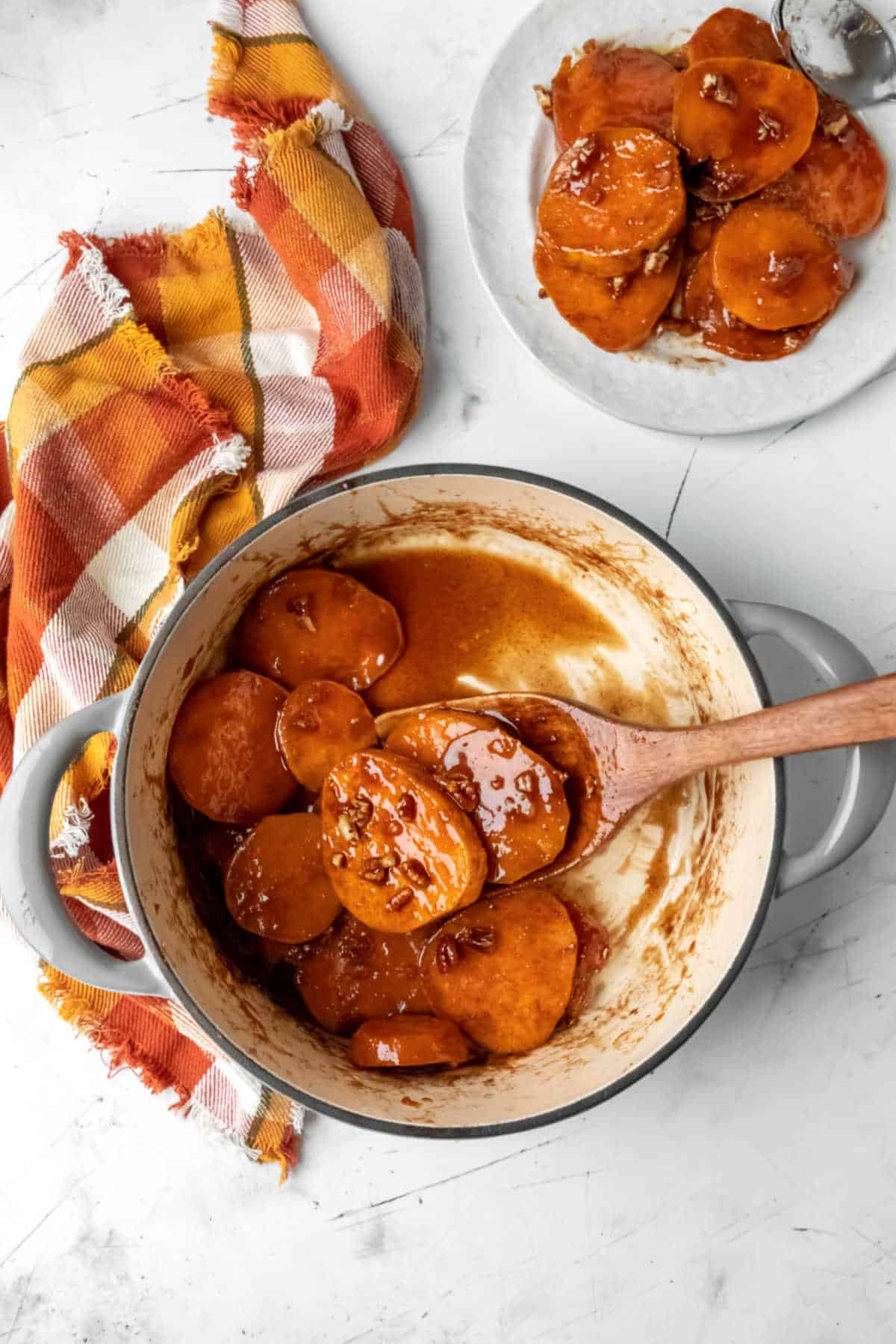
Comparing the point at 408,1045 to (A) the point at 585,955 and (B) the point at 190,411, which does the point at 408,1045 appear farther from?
(B) the point at 190,411

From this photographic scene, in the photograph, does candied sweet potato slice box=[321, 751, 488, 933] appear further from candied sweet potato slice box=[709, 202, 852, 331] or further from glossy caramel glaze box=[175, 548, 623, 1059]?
candied sweet potato slice box=[709, 202, 852, 331]

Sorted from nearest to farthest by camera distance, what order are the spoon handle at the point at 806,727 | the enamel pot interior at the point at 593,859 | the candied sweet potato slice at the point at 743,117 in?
the spoon handle at the point at 806,727, the enamel pot interior at the point at 593,859, the candied sweet potato slice at the point at 743,117

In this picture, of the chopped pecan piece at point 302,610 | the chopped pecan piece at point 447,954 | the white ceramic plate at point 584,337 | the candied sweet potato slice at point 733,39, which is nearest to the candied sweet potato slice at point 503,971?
the chopped pecan piece at point 447,954

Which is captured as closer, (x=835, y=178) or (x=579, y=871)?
(x=835, y=178)

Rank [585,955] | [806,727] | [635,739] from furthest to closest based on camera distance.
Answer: [585,955], [635,739], [806,727]

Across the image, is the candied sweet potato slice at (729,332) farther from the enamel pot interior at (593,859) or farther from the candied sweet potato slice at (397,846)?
the candied sweet potato slice at (397,846)

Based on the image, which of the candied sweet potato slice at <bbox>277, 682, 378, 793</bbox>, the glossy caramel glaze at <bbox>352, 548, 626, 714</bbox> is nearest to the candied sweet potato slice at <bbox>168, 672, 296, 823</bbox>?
the candied sweet potato slice at <bbox>277, 682, 378, 793</bbox>

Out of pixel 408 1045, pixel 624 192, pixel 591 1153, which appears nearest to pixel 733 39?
pixel 624 192
